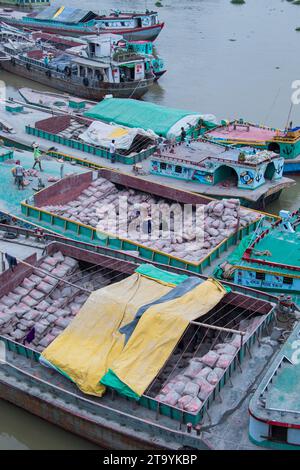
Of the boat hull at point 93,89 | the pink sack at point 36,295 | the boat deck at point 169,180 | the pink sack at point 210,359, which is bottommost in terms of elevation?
the boat hull at point 93,89

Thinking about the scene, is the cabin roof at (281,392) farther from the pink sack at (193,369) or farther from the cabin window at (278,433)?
the pink sack at (193,369)

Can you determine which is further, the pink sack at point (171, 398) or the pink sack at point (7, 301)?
the pink sack at point (7, 301)

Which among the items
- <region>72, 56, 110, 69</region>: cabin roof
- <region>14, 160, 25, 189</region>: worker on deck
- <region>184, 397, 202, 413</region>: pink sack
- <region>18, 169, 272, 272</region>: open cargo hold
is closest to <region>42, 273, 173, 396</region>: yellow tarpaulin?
<region>184, 397, 202, 413</region>: pink sack

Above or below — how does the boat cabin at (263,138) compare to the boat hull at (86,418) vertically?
above

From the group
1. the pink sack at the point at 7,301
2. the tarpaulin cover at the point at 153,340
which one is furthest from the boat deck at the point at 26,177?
the tarpaulin cover at the point at 153,340

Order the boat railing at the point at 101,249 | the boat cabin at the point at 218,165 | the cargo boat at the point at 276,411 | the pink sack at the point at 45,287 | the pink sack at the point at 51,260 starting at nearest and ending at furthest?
the cargo boat at the point at 276,411 → the boat railing at the point at 101,249 → the pink sack at the point at 45,287 → the pink sack at the point at 51,260 → the boat cabin at the point at 218,165

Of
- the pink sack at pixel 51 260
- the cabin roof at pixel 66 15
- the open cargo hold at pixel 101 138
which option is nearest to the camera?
the pink sack at pixel 51 260

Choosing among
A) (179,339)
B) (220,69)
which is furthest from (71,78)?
(179,339)
